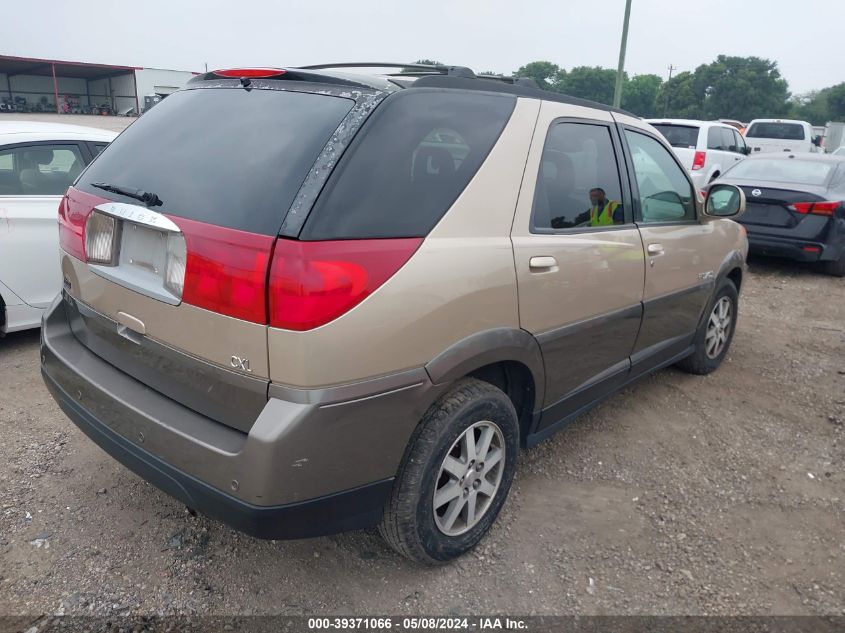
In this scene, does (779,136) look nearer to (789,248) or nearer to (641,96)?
(789,248)

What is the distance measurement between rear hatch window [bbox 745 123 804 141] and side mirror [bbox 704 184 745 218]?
1883 cm

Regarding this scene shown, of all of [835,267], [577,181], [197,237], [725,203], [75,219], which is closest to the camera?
[197,237]

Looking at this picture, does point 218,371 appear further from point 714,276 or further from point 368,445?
point 714,276

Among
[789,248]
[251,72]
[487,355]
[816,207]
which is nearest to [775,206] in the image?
[816,207]

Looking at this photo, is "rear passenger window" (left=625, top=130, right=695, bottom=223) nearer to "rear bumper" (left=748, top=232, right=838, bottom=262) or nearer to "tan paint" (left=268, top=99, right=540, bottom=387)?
"tan paint" (left=268, top=99, right=540, bottom=387)

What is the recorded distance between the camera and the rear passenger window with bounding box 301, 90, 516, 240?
1.98m

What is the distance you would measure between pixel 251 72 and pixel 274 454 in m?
1.45

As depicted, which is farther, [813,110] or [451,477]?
[813,110]

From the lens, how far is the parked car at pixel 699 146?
1197cm

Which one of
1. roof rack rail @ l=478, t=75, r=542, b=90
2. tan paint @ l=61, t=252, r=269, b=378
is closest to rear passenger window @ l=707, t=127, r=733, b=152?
roof rack rail @ l=478, t=75, r=542, b=90

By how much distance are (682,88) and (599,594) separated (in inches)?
3501

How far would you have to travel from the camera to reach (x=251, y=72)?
Answer: 8.05ft

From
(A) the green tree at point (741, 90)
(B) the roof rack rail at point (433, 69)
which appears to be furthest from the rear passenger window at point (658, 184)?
(A) the green tree at point (741, 90)

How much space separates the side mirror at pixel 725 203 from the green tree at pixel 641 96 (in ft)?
302
